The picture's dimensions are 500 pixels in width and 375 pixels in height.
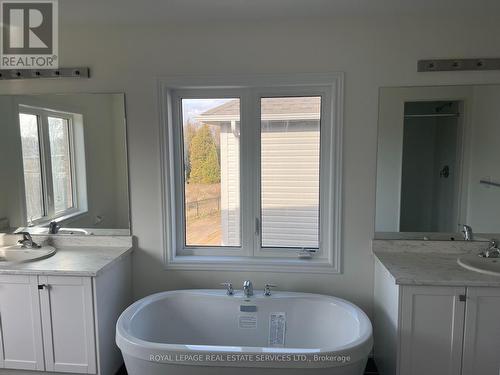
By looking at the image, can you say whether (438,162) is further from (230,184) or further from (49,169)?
(49,169)

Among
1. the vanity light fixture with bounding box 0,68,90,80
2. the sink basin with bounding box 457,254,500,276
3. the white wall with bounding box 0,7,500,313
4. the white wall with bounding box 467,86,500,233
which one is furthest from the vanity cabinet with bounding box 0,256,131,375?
the white wall with bounding box 467,86,500,233

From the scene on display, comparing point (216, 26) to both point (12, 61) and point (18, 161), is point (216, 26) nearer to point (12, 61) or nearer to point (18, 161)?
point (12, 61)

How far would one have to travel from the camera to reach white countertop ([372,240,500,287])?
190 cm

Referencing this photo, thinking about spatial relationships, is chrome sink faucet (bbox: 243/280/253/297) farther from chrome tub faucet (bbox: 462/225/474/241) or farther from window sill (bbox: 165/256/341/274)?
chrome tub faucet (bbox: 462/225/474/241)

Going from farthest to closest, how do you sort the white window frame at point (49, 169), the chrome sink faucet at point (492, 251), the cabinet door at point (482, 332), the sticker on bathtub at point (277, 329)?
the white window frame at point (49, 169)
the sticker on bathtub at point (277, 329)
the chrome sink faucet at point (492, 251)
the cabinet door at point (482, 332)

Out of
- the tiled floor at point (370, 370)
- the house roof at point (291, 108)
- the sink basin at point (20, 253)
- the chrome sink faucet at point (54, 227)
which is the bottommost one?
the tiled floor at point (370, 370)

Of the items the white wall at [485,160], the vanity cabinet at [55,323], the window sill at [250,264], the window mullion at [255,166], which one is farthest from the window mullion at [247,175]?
the white wall at [485,160]

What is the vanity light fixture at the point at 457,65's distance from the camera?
224 cm

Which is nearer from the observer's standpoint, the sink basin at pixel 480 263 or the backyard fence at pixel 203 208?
the sink basin at pixel 480 263

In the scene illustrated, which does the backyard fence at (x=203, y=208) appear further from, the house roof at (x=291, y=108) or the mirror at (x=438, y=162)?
the mirror at (x=438, y=162)

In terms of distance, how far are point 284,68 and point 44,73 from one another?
176 centimetres

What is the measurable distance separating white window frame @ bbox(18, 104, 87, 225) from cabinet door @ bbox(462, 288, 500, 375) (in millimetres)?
2691

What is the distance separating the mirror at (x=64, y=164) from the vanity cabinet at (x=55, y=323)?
57 centimetres

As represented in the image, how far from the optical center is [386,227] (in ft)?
7.98
